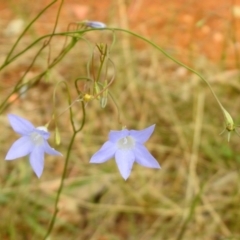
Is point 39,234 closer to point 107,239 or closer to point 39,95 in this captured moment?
point 107,239

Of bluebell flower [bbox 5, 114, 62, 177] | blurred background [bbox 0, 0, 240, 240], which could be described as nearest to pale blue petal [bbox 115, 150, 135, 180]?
bluebell flower [bbox 5, 114, 62, 177]

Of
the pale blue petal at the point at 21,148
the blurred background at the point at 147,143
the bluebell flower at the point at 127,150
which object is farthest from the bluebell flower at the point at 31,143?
the blurred background at the point at 147,143

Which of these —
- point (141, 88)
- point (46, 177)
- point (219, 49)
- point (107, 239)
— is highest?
point (219, 49)

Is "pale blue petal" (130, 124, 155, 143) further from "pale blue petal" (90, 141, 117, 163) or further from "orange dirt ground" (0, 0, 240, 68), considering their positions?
"orange dirt ground" (0, 0, 240, 68)

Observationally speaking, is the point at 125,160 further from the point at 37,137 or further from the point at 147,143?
the point at 147,143

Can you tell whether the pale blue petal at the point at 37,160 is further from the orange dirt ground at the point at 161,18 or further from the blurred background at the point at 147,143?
the orange dirt ground at the point at 161,18

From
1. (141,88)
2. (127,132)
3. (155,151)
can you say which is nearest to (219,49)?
(141,88)

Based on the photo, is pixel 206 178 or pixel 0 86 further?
pixel 0 86
